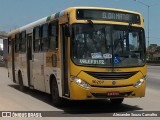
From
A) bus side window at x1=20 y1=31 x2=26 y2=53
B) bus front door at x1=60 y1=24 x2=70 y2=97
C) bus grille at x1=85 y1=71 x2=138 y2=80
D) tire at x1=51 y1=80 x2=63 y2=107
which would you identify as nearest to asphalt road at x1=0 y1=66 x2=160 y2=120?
tire at x1=51 y1=80 x2=63 y2=107

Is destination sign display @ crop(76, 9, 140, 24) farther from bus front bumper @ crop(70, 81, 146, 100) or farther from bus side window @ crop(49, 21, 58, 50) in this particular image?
bus front bumper @ crop(70, 81, 146, 100)

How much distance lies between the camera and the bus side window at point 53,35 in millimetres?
13414

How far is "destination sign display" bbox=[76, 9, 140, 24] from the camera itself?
1235cm

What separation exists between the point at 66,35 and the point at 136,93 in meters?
2.64

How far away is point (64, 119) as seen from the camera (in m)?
10.8

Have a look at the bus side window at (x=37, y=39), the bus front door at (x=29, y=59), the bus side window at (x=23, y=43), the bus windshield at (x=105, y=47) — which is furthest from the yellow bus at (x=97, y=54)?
the bus side window at (x=23, y=43)

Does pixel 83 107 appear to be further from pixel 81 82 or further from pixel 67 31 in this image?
pixel 67 31

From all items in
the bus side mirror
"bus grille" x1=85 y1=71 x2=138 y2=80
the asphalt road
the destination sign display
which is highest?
the destination sign display

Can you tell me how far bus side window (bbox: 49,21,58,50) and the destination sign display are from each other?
1.38 metres

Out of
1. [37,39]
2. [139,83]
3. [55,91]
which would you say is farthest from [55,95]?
[37,39]

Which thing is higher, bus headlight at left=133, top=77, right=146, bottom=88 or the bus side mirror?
the bus side mirror

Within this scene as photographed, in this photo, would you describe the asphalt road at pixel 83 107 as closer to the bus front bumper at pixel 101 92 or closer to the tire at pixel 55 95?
the tire at pixel 55 95

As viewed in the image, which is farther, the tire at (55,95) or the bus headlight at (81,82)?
the tire at (55,95)

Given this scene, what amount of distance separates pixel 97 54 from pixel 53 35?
2.14 m
